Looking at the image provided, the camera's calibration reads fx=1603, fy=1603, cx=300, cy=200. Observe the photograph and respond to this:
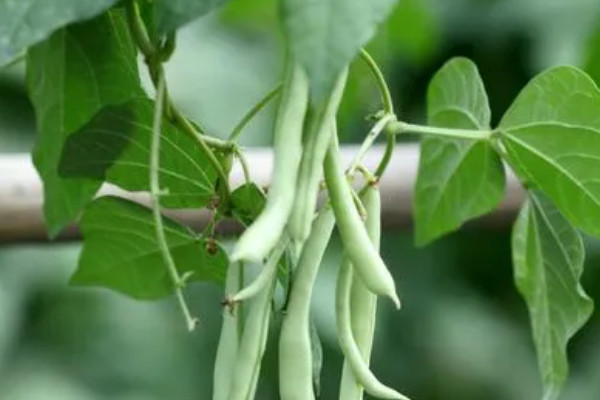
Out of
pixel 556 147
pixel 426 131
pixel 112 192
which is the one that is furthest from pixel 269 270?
pixel 112 192

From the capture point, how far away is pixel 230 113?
1755mm

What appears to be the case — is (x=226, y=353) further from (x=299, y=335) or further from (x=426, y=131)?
(x=426, y=131)

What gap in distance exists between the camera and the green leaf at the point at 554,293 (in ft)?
2.68

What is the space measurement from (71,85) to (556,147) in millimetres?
253

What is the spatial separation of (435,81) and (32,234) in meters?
0.42

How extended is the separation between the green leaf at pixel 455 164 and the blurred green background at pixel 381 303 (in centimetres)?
61

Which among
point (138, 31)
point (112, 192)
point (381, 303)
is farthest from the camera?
point (381, 303)

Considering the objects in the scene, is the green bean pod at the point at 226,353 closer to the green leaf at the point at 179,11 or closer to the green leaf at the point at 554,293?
the green leaf at the point at 179,11

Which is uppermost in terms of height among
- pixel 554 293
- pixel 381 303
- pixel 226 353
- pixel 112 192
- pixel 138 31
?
pixel 138 31

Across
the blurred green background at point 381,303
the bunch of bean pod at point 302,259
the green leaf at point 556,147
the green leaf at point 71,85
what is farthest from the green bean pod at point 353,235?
the blurred green background at point 381,303

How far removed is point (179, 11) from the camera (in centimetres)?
53

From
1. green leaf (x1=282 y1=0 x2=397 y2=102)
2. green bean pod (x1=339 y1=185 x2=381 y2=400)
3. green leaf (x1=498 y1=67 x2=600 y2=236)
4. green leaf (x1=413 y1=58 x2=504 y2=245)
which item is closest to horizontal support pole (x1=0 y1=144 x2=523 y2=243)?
green leaf (x1=413 y1=58 x2=504 y2=245)

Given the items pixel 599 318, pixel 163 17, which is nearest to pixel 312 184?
pixel 163 17

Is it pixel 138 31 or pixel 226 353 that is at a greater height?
pixel 138 31
